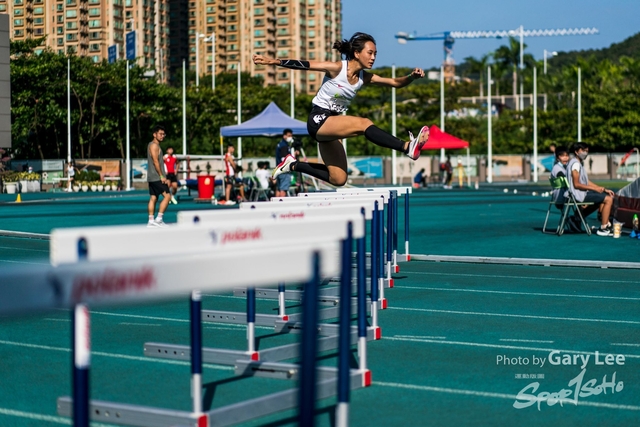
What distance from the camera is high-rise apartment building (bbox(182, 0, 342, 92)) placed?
163000 mm

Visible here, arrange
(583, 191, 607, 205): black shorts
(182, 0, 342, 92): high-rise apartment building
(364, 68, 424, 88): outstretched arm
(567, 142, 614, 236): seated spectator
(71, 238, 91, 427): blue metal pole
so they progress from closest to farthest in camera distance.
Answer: (71, 238, 91, 427): blue metal pole → (364, 68, 424, 88): outstretched arm → (567, 142, 614, 236): seated spectator → (583, 191, 607, 205): black shorts → (182, 0, 342, 92): high-rise apartment building

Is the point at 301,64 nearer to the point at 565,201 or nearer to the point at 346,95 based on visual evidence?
the point at 346,95

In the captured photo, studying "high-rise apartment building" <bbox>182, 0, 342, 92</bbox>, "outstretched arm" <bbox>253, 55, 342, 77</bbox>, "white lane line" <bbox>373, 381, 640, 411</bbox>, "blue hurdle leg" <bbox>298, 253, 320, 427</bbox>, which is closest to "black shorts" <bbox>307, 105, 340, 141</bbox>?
"outstretched arm" <bbox>253, 55, 342, 77</bbox>

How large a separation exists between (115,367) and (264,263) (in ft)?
10.9

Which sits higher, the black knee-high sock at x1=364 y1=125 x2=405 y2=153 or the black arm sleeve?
the black arm sleeve

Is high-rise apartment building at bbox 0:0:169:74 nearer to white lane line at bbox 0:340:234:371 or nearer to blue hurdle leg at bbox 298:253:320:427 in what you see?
white lane line at bbox 0:340:234:371

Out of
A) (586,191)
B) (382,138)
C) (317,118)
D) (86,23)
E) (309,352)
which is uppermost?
(86,23)

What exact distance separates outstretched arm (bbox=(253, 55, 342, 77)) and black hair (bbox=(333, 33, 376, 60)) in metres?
0.14

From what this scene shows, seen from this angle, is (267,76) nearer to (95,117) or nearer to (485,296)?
(95,117)

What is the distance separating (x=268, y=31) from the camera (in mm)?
162375

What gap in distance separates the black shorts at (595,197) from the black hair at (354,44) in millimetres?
8941

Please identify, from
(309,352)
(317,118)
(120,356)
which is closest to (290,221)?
(309,352)

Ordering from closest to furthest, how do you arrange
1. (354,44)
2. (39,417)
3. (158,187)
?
1. (39,417)
2. (354,44)
3. (158,187)

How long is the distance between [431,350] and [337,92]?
3.37 m
